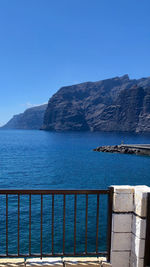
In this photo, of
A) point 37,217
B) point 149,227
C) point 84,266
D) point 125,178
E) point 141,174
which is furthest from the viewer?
point 141,174

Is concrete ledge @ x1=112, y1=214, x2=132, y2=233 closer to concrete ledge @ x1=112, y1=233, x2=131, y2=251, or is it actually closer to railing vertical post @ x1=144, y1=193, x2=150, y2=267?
concrete ledge @ x1=112, y1=233, x2=131, y2=251

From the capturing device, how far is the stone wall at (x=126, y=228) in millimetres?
4312

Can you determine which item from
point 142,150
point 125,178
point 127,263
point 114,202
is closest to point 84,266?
point 127,263

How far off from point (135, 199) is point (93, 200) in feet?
61.2

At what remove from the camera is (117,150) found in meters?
68.2

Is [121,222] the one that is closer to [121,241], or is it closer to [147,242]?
[121,241]

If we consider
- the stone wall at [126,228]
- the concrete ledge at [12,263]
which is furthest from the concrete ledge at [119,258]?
the concrete ledge at [12,263]

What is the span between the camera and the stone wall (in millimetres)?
4312

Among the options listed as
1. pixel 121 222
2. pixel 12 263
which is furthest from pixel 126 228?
pixel 12 263

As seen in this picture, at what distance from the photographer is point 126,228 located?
4.47 meters

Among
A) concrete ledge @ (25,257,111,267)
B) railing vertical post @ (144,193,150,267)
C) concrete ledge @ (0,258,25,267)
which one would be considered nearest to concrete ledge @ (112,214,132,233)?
railing vertical post @ (144,193,150,267)

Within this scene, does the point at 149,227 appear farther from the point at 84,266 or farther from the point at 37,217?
the point at 37,217

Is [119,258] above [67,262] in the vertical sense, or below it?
above

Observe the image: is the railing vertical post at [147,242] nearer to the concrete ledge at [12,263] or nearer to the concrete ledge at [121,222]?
the concrete ledge at [121,222]
